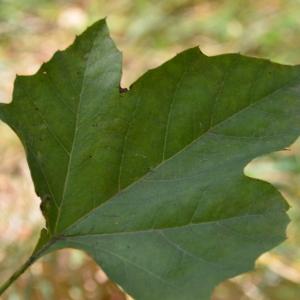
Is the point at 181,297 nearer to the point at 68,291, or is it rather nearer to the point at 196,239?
the point at 196,239

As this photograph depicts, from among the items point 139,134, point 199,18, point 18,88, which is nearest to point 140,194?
point 139,134

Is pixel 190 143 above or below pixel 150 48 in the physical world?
below

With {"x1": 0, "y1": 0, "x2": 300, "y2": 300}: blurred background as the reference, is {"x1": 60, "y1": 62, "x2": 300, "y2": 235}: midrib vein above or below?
below

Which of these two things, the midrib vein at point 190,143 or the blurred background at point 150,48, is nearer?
the midrib vein at point 190,143

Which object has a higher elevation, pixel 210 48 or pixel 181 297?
pixel 210 48

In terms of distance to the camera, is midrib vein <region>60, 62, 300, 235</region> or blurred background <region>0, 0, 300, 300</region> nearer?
midrib vein <region>60, 62, 300, 235</region>

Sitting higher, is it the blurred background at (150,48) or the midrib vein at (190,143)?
the blurred background at (150,48)

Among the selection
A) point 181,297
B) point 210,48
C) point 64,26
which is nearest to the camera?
point 181,297

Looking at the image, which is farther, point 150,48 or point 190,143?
point 150,48
